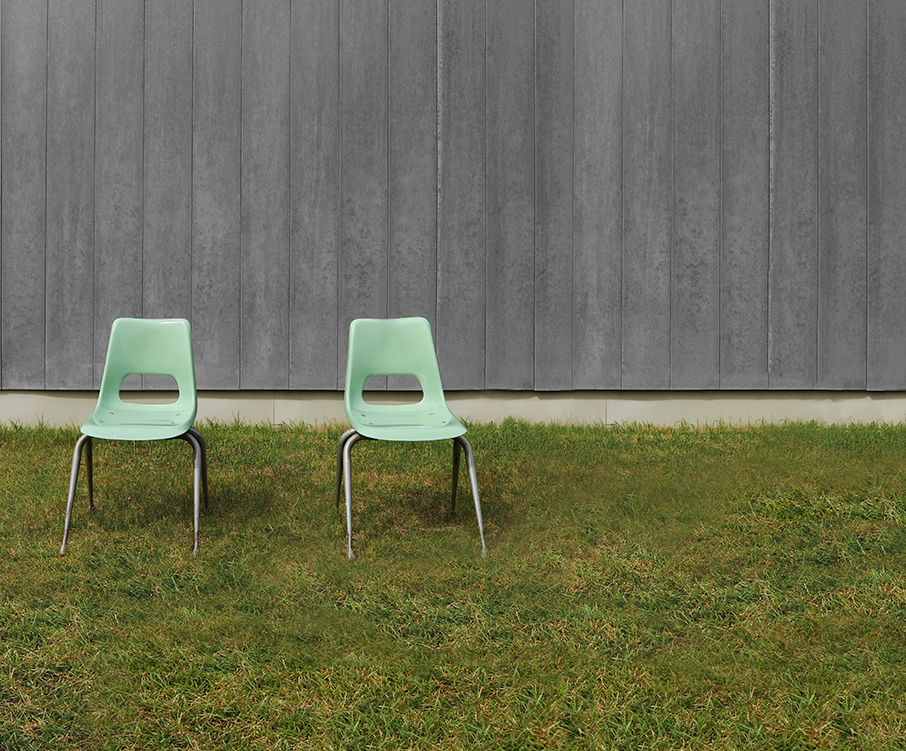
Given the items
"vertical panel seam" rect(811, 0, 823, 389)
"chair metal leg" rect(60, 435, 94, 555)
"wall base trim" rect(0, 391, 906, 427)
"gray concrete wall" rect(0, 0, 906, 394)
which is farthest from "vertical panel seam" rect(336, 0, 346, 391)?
A: "vertical panel seam" rect(811, 0, 823, 389)

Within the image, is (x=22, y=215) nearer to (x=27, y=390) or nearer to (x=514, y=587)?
(x=27, y=390)

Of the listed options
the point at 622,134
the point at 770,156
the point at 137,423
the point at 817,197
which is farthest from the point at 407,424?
the point at 817,197

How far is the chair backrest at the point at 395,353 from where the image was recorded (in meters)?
3.17

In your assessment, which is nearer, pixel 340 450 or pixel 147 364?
pixel 340 450

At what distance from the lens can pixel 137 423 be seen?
3.00m

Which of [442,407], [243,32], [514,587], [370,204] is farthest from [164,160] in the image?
[514,587]

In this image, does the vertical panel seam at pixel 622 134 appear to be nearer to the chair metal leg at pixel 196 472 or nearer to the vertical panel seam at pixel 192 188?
the vertical panel seam at pixel 192 188

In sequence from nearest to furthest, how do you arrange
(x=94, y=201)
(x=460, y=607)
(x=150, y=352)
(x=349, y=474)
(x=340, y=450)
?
(x=460, y=607)
(x=349, y=474)
(x=340, y=450)
(x=150, y=352)
(x=94, y=201)

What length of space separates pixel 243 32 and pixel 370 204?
131cm

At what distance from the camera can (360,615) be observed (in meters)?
2.26

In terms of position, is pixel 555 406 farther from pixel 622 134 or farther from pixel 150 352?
pixel 150 352

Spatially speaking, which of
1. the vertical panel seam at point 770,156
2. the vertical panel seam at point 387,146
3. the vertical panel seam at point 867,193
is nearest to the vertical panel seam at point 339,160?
the vertical panel seam at point 387,146

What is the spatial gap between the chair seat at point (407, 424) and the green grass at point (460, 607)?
0.41 m

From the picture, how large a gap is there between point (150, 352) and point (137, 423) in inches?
15.3
